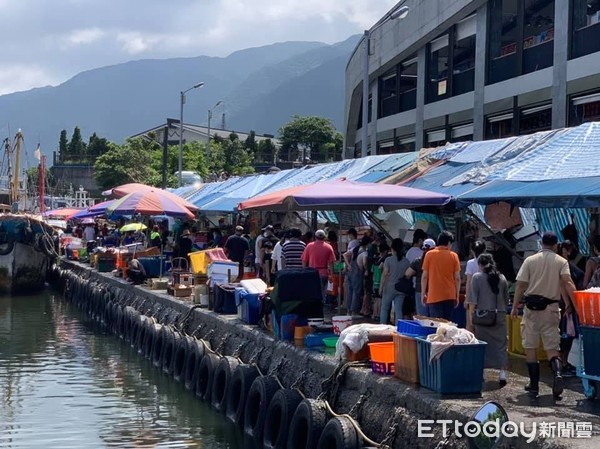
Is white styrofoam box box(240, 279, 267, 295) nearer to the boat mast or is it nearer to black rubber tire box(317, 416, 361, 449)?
black rubber tire box(317, 416, 361, 449)

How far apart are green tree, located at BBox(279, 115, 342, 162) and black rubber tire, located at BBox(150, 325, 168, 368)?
208 ft

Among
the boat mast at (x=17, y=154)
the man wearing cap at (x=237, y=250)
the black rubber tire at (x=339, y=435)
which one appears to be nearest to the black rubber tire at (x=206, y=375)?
the black rubber tire at (x=339, y=435)

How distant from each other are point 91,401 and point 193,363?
209cm

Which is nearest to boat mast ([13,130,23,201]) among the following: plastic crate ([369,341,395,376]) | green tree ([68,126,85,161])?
plastic crate ([369,341,395,376])

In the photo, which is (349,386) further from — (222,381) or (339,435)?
(222,381)

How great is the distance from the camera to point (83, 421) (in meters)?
14.2

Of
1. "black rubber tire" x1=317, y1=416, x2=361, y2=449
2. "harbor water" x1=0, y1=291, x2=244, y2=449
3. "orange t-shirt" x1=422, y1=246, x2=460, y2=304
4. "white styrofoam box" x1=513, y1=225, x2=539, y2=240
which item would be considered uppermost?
"white styrofoam box" x1=513, y1=225, x2=539, y2=240

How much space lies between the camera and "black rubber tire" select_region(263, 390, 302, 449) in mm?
11586

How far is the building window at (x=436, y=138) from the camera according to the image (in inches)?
1246

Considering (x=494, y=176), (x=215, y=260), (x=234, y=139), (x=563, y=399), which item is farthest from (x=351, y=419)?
(x=234, y=139)

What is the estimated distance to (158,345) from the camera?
64.7 feet

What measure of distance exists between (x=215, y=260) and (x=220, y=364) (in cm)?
429

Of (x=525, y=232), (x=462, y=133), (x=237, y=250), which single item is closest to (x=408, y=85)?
(x=462, y=133)

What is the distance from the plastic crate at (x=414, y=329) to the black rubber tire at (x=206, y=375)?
5728 millimetres
